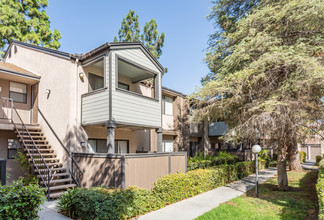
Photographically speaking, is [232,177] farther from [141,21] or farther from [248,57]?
[141,21]

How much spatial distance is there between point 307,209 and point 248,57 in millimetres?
6247

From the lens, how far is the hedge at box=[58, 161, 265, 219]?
18.6 ft

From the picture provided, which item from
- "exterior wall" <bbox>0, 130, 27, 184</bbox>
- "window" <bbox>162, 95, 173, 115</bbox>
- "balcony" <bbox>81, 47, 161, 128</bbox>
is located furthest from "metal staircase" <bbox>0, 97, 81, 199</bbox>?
"window" <bbox>162, 95, 173, 115</bbox>

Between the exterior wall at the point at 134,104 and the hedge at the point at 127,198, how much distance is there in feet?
10.6

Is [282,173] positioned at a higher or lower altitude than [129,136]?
lower

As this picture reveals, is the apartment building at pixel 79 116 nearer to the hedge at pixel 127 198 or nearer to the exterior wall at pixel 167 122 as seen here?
the hedge at pixel 127 198

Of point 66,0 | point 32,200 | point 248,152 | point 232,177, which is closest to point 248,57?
point 232,177

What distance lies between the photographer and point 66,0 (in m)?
17.1

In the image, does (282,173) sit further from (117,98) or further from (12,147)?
(12,147)

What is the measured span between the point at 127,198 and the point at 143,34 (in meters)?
26.6

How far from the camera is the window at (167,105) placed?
16.2 metres

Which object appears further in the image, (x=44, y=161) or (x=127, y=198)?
(x=44, y=161)

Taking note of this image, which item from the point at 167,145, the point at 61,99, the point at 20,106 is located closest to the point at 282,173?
the point at 167,145

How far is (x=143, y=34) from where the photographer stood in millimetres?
29625
